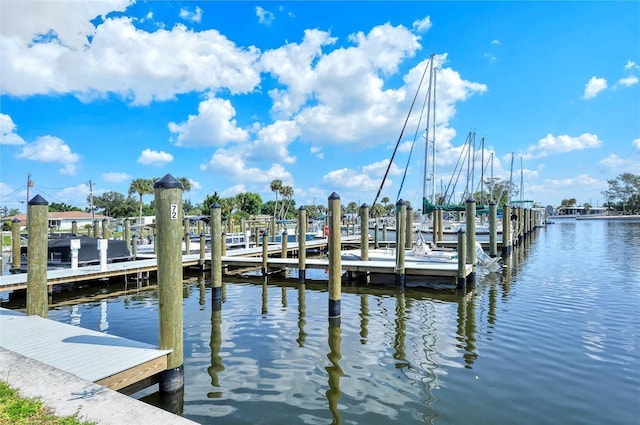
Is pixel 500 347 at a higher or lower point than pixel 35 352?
lower

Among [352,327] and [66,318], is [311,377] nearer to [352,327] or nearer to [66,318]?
[352,327]

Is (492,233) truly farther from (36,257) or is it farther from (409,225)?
(36,257)

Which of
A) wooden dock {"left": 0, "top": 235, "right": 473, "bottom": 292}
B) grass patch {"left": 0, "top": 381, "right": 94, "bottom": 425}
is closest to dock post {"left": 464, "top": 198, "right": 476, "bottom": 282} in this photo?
wooden dock {"left": 0, "top": 235, "right": 473, "bottom": 292}

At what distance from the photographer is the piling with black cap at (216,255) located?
39.7 feet

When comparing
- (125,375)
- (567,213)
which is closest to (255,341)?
(125,375)

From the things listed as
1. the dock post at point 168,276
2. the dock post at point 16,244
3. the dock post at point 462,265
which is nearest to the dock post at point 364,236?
the dock post at point 462,265

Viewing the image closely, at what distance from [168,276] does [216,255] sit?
6958mm

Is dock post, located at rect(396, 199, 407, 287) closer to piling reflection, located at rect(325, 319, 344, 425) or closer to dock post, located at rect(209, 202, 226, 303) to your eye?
piling reflection, located at rect(325, 319, 344, 425)

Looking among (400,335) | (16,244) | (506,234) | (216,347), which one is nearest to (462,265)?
(400,335)

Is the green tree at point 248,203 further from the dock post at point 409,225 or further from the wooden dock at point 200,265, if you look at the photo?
the wooden dock at point 200,265

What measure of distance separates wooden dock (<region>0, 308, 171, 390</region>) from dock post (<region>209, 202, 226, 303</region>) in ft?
16.0

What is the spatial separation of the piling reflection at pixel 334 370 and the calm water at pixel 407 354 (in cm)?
2

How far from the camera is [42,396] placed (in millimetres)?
4141

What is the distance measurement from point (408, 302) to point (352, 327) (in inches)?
143
